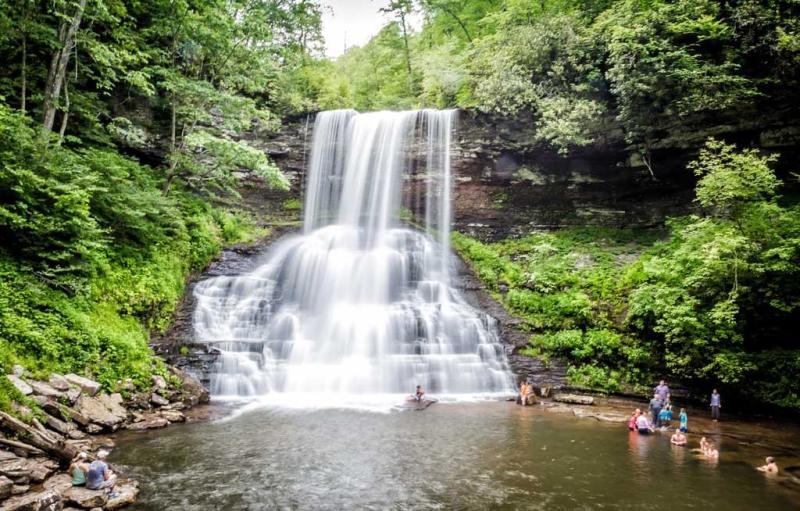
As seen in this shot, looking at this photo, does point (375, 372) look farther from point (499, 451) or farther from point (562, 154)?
point (562, 154)

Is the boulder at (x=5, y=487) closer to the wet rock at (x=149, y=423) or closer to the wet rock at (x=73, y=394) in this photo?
the wet rock at (x=73, y=394)

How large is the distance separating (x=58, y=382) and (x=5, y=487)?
3.80 meters

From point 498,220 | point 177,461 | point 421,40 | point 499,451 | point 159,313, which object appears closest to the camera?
point 177,461

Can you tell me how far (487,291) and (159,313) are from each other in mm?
13609

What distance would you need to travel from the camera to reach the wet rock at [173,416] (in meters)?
11.7

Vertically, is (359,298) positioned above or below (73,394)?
above

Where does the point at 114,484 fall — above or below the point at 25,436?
below

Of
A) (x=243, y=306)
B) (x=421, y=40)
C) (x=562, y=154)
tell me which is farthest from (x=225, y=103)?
(x=421, y=40)

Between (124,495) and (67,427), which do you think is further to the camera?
(67,427)

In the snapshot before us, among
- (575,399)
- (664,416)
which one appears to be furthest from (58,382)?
(664,416)

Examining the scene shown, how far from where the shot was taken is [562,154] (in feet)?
79.0

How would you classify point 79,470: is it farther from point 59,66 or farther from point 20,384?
point 59,66

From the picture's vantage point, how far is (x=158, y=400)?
1233cm

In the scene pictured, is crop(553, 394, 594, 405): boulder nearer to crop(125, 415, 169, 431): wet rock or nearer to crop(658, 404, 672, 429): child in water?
crop(658, 404, 672, 429): child in water
